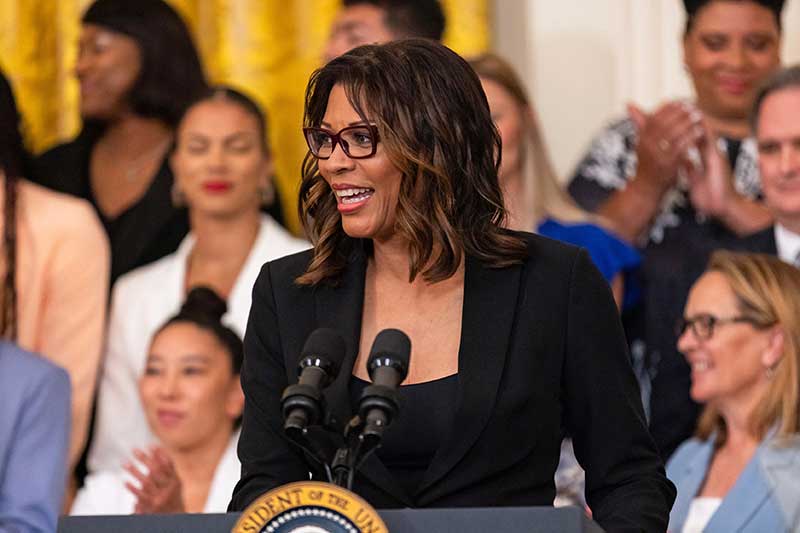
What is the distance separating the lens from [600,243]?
4.33 m

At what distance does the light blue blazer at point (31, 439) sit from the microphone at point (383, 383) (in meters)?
1.67

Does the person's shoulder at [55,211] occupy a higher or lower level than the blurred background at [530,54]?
lower

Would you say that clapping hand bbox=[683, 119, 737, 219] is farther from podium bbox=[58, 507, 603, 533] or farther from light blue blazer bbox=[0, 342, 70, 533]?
podium bbox=[58, 507, 603, 533]

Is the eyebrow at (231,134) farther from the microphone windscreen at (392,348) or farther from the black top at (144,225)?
the microphone windscreen at (392,348)

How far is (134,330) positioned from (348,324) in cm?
221

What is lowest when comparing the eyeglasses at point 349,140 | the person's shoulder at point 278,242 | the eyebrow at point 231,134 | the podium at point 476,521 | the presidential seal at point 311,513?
the person's shoulder at point 278,242

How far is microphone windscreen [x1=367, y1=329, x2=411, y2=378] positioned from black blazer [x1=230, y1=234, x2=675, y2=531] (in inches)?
10.3

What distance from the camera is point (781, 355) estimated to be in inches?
157

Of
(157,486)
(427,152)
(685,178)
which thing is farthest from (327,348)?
(685,178)

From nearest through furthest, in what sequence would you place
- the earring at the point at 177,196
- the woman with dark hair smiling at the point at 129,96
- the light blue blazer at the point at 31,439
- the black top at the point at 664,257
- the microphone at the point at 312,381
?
the microphone at the point at 312,381
the light blue blazer at the point at 31,439
the black top at the point at 664,257
the earring at the point at 177,196
the woman with dark hair smiling at the point at 129,96

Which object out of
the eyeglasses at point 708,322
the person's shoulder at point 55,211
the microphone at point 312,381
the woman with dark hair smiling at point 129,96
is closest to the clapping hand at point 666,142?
the eyeglasses at point 708,322

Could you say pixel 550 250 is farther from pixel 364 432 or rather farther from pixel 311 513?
pixel 311 513

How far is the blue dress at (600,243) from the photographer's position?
14.1 feet

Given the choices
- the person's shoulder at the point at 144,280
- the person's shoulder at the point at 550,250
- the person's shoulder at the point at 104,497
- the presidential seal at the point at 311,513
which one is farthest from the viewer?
the person's shoulder at the point at 144,280
